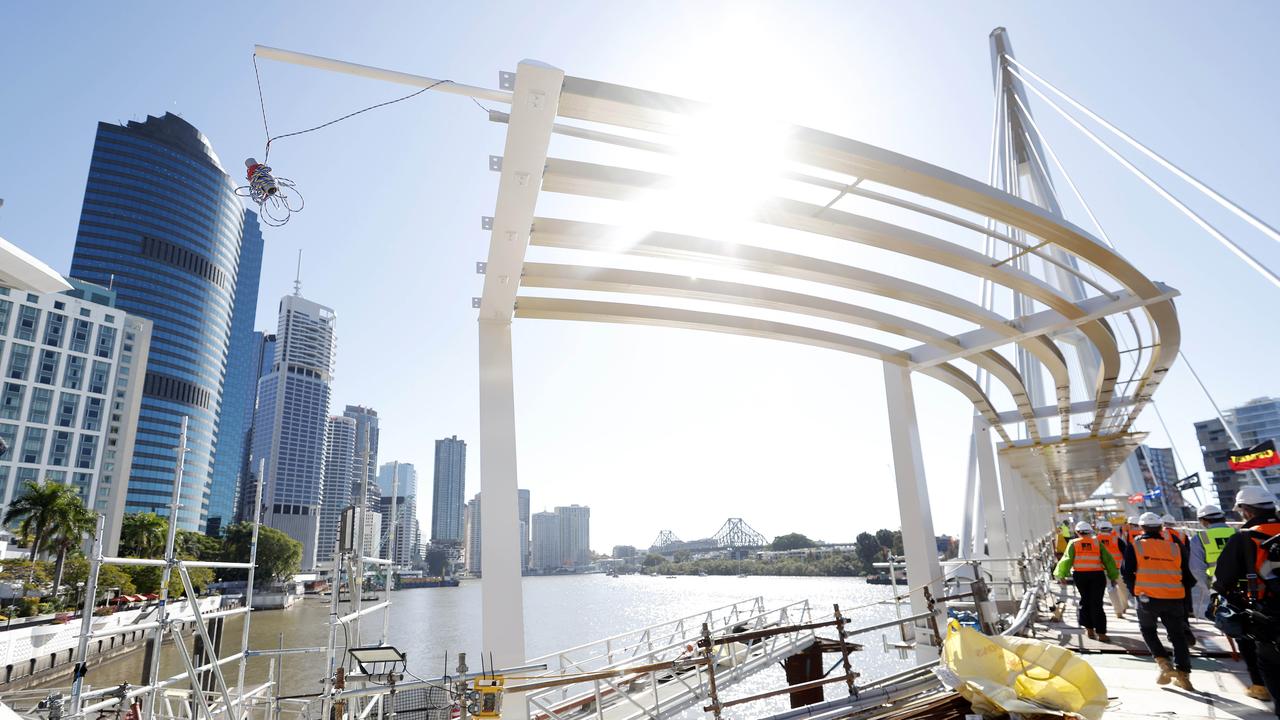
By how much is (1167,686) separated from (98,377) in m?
86.5

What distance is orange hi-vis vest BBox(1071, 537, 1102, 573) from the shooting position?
8.21 metres

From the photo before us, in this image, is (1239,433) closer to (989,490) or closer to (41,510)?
(989,490)

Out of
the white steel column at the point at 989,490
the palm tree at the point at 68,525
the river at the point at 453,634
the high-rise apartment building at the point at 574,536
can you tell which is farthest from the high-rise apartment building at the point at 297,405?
the white steel column at the point at 989,490

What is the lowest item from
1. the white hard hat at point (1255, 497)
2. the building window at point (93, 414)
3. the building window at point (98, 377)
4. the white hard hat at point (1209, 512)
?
the white hard hat at point (1209, 512)

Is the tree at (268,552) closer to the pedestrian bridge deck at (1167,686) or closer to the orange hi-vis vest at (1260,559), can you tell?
the pedestrian bridge deck at (1167,686)

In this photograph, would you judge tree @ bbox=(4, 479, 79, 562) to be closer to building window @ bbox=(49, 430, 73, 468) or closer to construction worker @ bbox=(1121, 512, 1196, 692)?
building window @ bbox=(49, 430, 73, 468)

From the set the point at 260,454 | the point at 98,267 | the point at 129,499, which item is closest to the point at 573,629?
the point at 129,499

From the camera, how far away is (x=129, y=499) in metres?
84.4

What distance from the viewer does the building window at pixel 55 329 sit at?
63781 mm

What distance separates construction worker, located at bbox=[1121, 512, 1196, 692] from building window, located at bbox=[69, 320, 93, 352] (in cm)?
8584

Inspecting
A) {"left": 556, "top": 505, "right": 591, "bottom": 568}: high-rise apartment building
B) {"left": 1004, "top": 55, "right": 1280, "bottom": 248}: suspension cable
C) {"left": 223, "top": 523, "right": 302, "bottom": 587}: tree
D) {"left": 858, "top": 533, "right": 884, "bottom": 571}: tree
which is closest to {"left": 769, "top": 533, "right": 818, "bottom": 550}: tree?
{"left": 858, "top": 533, "right": 884, "bottom": 571}: tree

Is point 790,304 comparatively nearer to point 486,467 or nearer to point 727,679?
point 486,467

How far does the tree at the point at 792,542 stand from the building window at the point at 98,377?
335 feet

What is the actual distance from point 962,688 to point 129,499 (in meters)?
106
